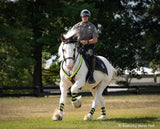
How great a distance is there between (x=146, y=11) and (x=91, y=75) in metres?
25.6

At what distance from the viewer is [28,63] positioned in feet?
79.0

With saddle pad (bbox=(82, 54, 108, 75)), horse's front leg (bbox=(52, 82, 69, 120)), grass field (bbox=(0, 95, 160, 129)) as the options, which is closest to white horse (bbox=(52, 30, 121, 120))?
horse's front leg (bbox=(52, 82, 69, 120))

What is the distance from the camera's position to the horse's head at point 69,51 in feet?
28.6

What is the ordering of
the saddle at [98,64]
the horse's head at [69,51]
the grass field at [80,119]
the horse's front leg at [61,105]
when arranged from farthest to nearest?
the saddle at [98,64]
the horse's front leg at [61,105]
the horse's head at [69,51]
the grass field at [80,119]

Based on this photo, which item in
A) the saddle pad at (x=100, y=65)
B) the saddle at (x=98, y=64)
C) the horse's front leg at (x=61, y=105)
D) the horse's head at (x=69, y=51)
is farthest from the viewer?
the saddle pad at (x=100, y=65)

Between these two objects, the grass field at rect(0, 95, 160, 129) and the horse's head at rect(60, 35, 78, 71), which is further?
the horse's head at rect(60, 35, 78, 71)

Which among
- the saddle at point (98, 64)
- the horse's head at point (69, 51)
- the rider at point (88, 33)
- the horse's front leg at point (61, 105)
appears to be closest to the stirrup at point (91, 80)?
the rider at point (88, 33)

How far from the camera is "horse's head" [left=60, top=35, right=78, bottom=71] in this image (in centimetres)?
871

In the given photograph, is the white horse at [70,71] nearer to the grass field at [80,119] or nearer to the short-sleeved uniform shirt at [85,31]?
the short-sleeved uniform shirt at [85,31]

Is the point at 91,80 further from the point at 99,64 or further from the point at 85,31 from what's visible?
the point at 85,31

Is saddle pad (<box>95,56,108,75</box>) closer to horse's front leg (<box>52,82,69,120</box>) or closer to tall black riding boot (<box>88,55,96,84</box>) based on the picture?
tall black riding boot (<box>88,55,96,84</box>)

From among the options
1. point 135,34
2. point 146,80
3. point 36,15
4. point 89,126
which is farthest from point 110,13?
point 146,80

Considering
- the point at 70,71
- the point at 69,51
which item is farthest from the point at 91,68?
the point at 69,51

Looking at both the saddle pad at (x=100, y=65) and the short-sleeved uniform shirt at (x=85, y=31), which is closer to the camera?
the short-sleeved uniform shirt at (x=85, y=31)
